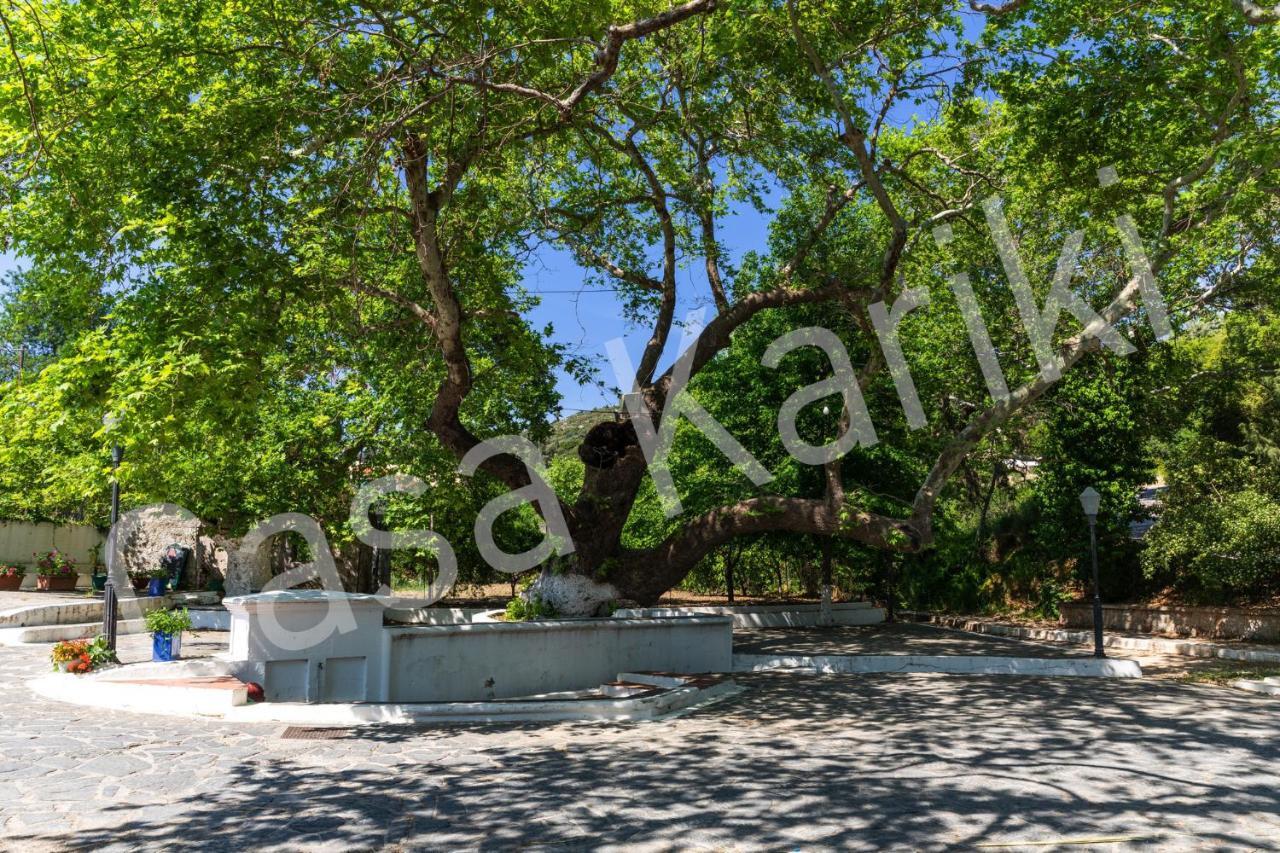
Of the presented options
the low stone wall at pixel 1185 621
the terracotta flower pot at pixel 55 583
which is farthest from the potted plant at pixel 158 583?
the low stone wall at pixel 1185 621

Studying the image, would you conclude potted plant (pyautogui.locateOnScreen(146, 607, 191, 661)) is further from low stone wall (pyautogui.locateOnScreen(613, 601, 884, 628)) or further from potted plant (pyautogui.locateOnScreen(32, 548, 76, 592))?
potted plant (pyautogui.locateOnScreen(32, 548, 76, 592))

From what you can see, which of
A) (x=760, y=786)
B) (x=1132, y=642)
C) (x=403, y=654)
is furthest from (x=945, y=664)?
(x=760, y=786)

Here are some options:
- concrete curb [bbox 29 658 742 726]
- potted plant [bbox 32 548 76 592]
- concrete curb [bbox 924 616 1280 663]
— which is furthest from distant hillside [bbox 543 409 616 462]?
potted plant [bbox 32 548 76 592]

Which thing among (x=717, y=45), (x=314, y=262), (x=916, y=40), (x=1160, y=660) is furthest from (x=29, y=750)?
(x=1160, y=660)

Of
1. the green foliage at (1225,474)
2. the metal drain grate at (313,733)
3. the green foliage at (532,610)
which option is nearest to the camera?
the metal drain grate at (313,733)

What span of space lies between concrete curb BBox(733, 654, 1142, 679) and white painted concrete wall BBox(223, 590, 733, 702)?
265 cm

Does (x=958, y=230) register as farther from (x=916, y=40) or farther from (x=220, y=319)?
(x=220, y=319)

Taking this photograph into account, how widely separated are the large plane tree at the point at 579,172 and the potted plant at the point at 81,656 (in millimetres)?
4109

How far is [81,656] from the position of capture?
11.3 meters

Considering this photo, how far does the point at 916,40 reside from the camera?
1243 centimetres

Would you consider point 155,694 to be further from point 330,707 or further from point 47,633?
point 47,633

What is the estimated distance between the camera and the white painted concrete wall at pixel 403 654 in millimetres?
10789

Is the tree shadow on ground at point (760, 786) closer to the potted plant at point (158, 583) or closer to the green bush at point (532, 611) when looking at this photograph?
the green bush at point (532, 611)

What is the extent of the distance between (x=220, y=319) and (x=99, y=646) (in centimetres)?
508
